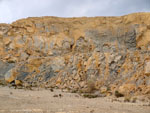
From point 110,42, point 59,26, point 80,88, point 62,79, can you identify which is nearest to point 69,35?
point 59,26

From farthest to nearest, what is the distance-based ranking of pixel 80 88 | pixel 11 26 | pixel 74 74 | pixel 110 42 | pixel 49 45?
pixel 11 26
pixel 49 45
pixel 110 42
pixel 74 74
pixel 80 88

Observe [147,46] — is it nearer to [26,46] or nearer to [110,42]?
[110,42]

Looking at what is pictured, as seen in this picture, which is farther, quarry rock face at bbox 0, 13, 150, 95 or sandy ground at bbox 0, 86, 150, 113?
quarry rock face at bbox 0, 13, 150, 95

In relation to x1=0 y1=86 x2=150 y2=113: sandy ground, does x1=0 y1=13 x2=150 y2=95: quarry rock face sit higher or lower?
higher

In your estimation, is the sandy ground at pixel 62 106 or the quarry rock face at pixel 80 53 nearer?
the sandy ground at pixel 62 106

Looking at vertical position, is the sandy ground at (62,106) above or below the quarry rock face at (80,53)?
below

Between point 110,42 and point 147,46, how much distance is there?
422 centimetres

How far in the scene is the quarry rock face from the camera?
1905 centimetres

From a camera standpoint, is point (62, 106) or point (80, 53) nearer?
point (62, 106)

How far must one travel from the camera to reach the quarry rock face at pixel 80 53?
19.0 metres

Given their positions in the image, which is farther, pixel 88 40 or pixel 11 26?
pixel 11 26

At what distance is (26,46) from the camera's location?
26.9m

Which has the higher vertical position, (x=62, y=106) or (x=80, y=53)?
(x=80, y=53)

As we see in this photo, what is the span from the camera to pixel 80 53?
23.5 meters
